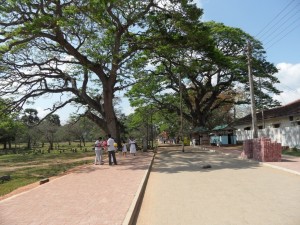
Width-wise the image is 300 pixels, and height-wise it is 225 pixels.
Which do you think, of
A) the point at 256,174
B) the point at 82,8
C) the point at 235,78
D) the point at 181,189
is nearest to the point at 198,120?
the point at 235,78

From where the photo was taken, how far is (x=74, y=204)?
882cm

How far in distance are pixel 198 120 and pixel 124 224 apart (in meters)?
41.7

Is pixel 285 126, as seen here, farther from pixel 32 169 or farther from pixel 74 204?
pixel 74 204

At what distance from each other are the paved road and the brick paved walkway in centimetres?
61

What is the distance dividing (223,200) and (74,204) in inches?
147

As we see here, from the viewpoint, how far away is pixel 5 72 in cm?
2898

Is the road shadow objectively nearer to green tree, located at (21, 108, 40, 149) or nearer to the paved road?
the paved road

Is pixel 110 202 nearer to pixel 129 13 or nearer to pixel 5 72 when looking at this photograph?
pixel 129 13

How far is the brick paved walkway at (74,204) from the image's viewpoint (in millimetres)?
7215

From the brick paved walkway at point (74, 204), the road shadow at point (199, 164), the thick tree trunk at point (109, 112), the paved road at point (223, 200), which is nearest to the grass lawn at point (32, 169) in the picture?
the thick tree trunk at point (109, 112)

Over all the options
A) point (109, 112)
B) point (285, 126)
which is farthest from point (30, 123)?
point (285, 126)

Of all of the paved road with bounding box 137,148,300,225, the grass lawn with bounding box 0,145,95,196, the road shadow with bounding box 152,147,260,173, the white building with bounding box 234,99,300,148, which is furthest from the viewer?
the white building with bounding box 234,99,300,148

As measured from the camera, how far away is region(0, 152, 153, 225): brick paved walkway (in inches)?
284

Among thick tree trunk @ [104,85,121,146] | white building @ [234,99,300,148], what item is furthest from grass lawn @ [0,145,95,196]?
white building @ [234,99,300,148]
